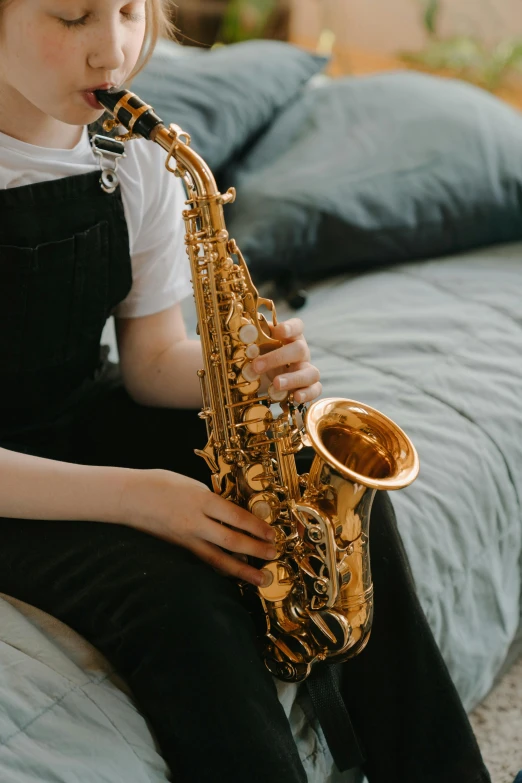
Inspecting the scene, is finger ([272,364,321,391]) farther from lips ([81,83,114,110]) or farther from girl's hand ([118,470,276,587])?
lips ([81,83,114,110])

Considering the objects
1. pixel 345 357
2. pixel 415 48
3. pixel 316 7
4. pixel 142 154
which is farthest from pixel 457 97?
pixel 316 7

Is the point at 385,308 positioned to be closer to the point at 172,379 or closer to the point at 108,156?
the point at 172,379

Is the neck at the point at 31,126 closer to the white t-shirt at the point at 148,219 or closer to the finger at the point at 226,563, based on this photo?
the white t-shirt at the point at 148,219

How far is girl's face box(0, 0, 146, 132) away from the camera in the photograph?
925 millimetres

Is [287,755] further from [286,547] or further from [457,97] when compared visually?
[457,97]

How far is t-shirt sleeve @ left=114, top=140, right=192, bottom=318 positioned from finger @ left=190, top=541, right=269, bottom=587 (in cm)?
42

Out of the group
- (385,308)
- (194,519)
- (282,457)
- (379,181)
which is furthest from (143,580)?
(379,181)

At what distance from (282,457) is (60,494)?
0.89 feet

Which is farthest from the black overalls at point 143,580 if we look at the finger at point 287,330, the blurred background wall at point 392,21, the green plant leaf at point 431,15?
the blurred background wall at point 392,21

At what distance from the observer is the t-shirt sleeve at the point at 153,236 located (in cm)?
122

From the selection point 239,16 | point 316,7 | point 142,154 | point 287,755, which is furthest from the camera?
point 316,7

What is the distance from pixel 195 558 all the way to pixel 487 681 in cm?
72

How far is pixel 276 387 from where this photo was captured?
103 cm

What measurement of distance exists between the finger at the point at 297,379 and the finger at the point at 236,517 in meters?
0.15
